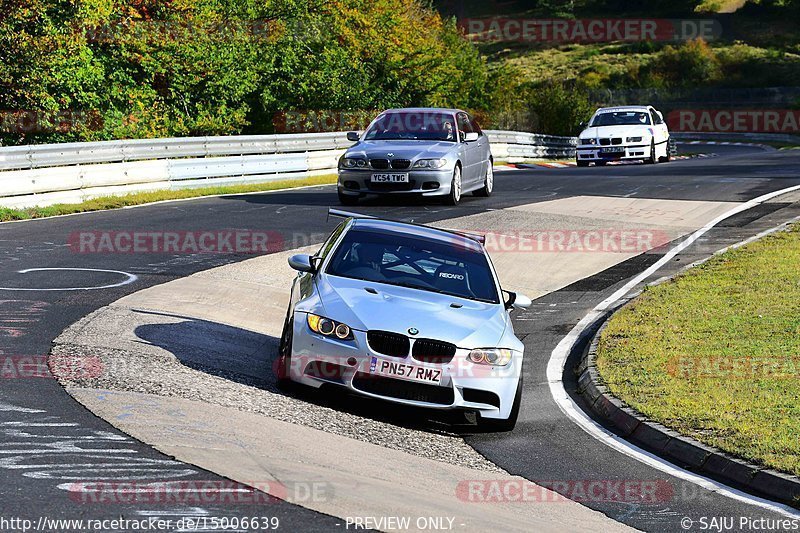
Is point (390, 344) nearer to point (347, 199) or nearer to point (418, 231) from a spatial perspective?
point (418, 231)

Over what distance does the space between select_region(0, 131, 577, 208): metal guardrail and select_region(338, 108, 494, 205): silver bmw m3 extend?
5.12 metres

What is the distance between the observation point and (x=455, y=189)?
21.6m

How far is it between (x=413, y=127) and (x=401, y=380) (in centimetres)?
1371

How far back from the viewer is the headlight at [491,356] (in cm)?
878

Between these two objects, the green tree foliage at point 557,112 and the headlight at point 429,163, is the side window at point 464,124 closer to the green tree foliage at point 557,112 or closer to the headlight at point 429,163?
the headlight at point 429,163

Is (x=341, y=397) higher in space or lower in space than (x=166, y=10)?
lower

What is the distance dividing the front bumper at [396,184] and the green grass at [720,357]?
624 cm

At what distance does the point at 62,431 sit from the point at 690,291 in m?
9.27

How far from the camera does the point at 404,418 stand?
9133 millimetres

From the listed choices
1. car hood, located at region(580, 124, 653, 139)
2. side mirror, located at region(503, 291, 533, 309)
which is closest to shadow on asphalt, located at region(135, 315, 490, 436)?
side mirror, located at region(503, 291, 533, 309)

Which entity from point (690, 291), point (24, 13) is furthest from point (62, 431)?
point (24, 13)

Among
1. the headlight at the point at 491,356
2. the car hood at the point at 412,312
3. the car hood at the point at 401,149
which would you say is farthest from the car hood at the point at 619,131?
the headlight at the point at 491,356

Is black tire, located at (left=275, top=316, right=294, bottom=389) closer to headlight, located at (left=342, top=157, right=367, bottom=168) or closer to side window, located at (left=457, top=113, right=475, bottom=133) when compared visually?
headlight, located at (left=342, top=157, right=367, bottom=168)

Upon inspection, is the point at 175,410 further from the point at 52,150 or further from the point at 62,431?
the point at 52,150
